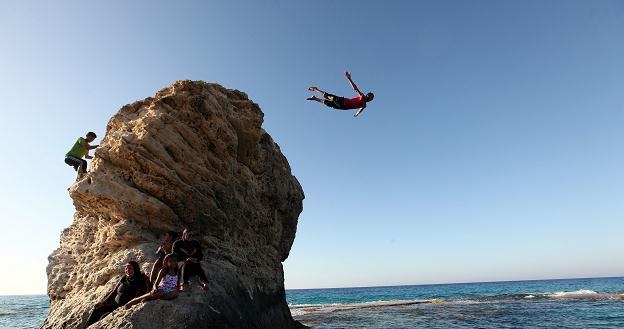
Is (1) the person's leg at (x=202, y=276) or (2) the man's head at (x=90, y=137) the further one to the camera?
(2) the man's head at (x=90, y=137)

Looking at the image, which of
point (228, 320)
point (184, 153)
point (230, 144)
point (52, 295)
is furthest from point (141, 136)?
point (228, 320)

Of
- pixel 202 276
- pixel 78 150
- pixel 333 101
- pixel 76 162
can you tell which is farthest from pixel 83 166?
pixel 333 101

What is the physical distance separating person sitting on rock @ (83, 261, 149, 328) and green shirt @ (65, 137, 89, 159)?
281 inches

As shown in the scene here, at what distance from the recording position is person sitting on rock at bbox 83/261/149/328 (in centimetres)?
951

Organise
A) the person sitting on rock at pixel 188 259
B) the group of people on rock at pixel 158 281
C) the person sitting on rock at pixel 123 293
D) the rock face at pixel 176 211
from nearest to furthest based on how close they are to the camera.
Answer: the group of people on rock at pixel 158 281 → the person sitting on rock at pixel 123 293 → the person sitting on rock at pixel 188 259 → the rock face at pixel 176 211

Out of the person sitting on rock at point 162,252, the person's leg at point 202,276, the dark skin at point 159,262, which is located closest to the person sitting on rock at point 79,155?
the person sitting on rock at point 162,252

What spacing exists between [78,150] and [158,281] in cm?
824

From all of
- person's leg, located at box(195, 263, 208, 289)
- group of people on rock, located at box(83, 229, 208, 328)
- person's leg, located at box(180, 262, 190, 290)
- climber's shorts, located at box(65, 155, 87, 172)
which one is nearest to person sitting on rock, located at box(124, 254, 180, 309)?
group of people on rock, located at box(83, 229, 208, 328)

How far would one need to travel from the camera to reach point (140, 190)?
12648mm

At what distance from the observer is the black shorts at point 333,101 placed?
14.5 meters

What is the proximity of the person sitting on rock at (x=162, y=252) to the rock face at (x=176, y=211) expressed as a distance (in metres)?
0.47

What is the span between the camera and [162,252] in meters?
10.8

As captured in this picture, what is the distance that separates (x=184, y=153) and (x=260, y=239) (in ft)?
17.6

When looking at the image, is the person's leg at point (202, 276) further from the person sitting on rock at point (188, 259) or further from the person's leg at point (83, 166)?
the person's leg at point (83, 166)
